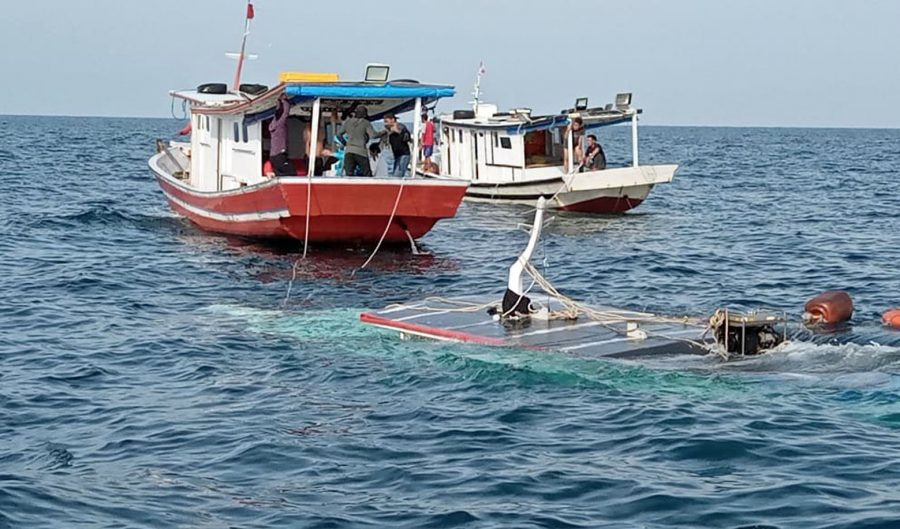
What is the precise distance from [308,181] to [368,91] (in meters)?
2.03

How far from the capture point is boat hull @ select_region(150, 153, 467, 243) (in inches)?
866

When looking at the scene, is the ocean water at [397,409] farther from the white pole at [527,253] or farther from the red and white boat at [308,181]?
the white pole at [527,253]

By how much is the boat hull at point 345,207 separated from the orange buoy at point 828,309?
28.4 feet

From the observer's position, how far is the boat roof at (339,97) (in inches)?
864

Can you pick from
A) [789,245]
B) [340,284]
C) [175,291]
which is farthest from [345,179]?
[789,245]

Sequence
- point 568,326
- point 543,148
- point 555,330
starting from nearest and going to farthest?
point 555,330 < point 568,326 < point 543,148

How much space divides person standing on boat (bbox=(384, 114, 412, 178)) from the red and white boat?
355 millimetres

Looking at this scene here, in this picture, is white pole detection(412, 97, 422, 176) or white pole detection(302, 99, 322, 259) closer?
white pole detection(302, 99, 322, 259)

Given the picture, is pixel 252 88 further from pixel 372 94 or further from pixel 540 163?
pixel 540 163

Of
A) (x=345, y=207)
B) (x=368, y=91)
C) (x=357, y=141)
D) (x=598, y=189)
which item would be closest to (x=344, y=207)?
(x=345, y=207)

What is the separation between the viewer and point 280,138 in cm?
2283

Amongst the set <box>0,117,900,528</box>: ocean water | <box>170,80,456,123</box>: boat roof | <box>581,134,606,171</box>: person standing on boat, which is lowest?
<box>0,117,900,528</box>: ocean water

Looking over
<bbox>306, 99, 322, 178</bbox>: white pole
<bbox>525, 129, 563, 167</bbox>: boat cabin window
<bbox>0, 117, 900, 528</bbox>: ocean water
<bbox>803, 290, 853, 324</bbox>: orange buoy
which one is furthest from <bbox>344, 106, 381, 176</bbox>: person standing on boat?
<bbox>525, 129, 563, 167</bbox>: boat cabin window

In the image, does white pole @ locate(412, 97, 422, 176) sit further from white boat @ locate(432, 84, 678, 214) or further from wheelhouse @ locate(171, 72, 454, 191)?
white boat @ locate(432, 84, 678, 214)
